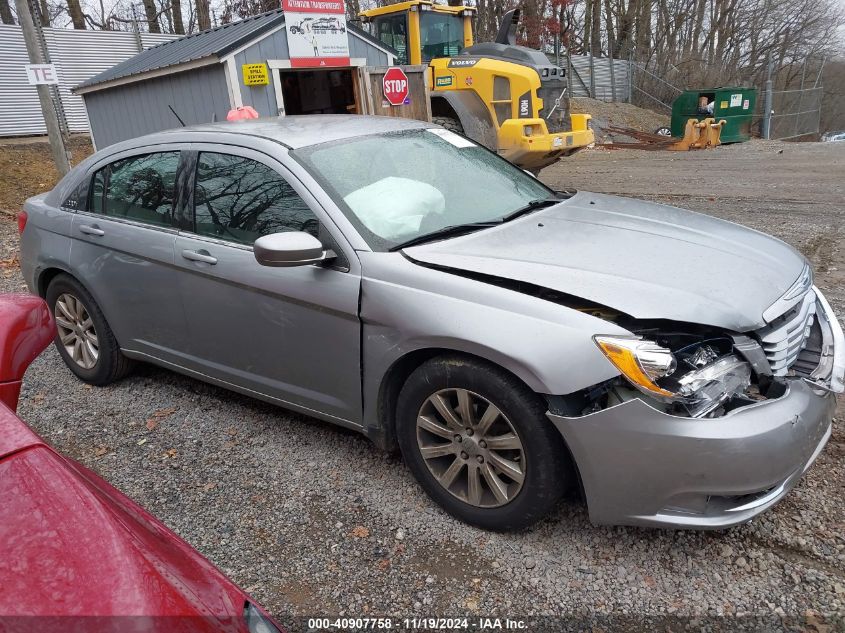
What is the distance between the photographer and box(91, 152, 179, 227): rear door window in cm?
354

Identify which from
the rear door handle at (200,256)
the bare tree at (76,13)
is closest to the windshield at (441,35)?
the rear door handle at (200,256)

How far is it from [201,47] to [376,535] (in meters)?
8.83

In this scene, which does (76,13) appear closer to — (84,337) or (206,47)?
(206,47)

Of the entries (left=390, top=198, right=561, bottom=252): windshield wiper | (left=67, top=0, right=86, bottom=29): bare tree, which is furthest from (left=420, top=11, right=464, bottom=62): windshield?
(left=67, top=0, right=86, bottom=29): bare tree

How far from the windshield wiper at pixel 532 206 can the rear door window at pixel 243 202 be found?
3.16 ft

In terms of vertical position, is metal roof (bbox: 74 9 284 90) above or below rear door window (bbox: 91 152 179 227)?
above

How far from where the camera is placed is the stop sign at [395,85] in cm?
1015

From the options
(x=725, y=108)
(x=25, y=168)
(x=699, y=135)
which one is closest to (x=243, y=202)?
(x=25, y=168)

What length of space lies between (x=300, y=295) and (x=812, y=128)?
29.9m

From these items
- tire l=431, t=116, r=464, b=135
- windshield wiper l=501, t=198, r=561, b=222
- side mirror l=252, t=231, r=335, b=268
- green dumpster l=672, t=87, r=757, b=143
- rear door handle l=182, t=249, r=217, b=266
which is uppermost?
side mirror l=252, t=231, r=335, b=268

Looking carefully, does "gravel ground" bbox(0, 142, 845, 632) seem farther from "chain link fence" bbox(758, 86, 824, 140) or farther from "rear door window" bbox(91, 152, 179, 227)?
"chain link fence" bbox(758, 86, 824, 140)

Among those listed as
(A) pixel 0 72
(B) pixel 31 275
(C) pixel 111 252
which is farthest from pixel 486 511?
(A) pixel 0 72

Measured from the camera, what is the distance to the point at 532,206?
337 centimetres

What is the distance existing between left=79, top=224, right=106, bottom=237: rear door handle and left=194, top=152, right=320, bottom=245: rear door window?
2.69 ft
